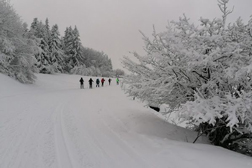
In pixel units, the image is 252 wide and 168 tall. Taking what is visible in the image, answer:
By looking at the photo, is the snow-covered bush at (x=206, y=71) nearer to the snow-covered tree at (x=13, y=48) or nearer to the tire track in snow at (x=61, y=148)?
the tire track in snow at (x=61, y=148)

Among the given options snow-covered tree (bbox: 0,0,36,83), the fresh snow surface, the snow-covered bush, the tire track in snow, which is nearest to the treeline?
snow-covered tree (bbox: 0,0,36,83)

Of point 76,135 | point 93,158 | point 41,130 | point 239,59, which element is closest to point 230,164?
point 239,59

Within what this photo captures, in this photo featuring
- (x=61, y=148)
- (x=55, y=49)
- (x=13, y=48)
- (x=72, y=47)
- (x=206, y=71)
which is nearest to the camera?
(x=61, y=148)

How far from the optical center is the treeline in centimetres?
1873

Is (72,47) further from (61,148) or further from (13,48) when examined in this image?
(61,148)

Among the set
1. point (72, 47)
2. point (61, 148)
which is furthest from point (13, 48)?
point (72, 47)

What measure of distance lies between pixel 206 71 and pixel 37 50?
2206cm

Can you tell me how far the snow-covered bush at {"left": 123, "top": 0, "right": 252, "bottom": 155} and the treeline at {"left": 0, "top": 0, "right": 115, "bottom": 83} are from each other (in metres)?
17.4

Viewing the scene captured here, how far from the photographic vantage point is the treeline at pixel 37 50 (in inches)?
738

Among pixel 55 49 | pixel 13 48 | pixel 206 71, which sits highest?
pixel 55 49

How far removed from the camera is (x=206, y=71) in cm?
503

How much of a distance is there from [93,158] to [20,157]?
1474 millimetres

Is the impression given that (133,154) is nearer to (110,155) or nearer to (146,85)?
(110,155)

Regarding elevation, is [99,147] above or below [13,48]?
below
